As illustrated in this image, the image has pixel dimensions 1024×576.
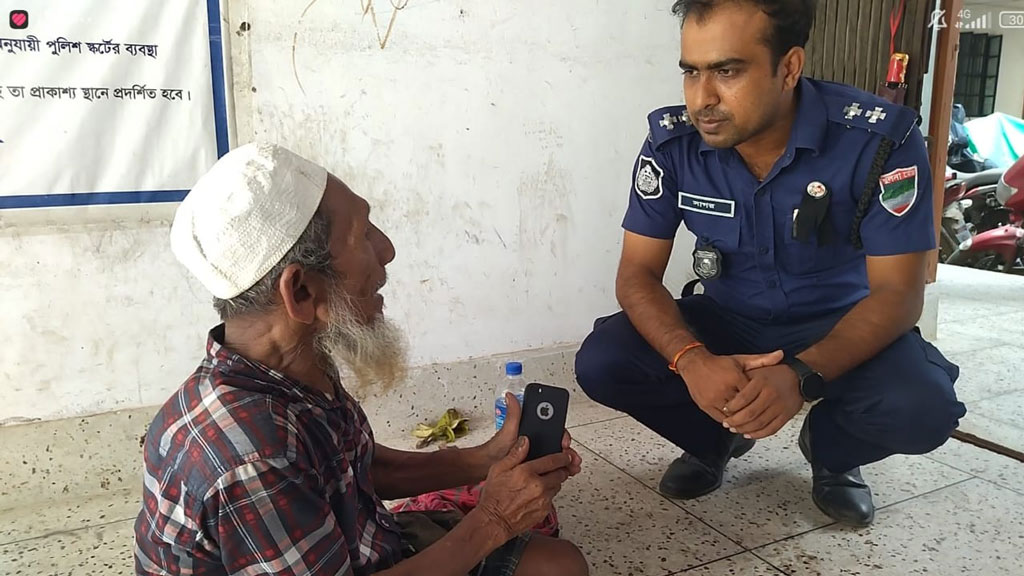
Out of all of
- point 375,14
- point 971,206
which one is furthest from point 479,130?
point 971,206

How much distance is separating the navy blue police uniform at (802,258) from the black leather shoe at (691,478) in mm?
35

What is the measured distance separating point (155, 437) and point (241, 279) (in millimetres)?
217

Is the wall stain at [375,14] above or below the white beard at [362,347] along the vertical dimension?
above

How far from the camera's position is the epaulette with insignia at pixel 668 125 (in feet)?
6.05

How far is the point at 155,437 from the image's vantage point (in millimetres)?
929

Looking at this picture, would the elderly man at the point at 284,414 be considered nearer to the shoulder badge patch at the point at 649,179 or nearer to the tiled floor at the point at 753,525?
the tiled floor at the point at 753,525

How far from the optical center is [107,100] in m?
1.84

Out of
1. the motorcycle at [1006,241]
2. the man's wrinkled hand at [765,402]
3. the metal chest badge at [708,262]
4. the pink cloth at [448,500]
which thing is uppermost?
the metal chest badge at [708,262]

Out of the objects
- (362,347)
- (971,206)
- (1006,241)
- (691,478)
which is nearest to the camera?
(362,347)

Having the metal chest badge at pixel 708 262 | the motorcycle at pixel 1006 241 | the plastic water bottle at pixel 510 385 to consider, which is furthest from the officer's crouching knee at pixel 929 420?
→ the motorcycle at pixel 1006 241

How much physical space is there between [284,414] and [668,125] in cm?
127

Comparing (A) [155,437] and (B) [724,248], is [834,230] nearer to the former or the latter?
(B) [724,248]

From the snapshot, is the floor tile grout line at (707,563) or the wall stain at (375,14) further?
the wall stain at (375,14)

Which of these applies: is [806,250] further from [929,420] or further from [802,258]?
[929,420]
